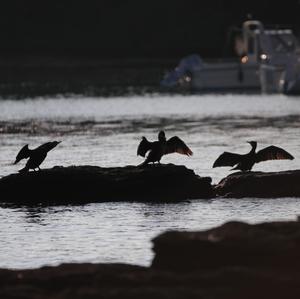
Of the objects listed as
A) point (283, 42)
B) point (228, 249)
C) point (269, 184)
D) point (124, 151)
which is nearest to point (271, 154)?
point (269, 184)

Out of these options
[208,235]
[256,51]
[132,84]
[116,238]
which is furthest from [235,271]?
[132,84]

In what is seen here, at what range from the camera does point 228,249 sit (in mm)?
17281

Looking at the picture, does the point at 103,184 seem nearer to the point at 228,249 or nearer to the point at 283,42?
the point at 228,249

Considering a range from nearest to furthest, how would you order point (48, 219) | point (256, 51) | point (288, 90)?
point (48, 219) < point (288, 90) < point (256, 51)

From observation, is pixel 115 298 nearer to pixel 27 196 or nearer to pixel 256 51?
pixel 27 196

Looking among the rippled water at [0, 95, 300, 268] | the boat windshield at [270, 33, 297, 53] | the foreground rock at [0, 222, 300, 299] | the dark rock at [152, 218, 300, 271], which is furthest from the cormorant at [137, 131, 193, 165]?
the boat windshield at [270, 33, 297, 53]

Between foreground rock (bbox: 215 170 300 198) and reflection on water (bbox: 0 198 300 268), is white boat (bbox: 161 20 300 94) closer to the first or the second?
foreground rock (bbox: 215 170 300 198)

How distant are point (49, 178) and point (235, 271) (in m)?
20.9

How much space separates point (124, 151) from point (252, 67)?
2948 inches

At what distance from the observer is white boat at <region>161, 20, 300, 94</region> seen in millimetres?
127688

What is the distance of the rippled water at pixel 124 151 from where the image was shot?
31.5 metres

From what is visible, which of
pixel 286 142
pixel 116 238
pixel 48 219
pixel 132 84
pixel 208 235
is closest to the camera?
pixel 208 235

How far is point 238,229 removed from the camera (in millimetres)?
17797

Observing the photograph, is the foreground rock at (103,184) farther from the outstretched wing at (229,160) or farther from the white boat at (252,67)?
the white boat at (252,67)
